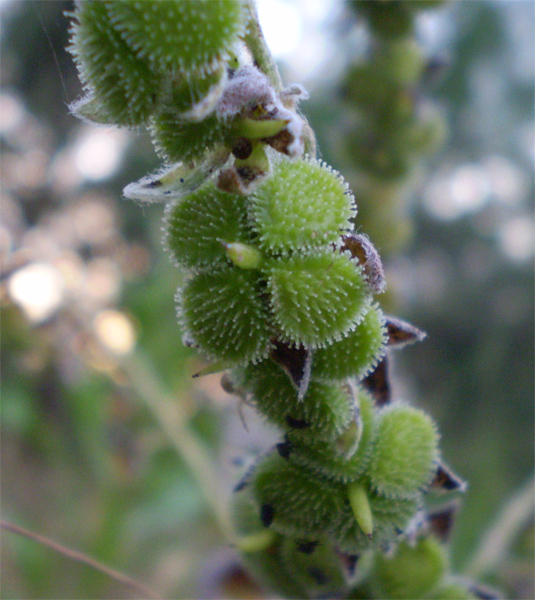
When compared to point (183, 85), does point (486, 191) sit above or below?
below

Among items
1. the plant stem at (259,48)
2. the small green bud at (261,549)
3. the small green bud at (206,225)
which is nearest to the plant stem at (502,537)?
the small green bud at (261,549)

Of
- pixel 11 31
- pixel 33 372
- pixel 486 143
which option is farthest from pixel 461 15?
pixel 33 372

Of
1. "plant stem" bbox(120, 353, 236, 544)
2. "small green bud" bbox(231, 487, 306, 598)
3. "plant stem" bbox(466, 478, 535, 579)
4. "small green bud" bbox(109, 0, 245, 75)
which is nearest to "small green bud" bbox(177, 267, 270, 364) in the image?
"small green bud" bbox(109, 0, 245, 75)

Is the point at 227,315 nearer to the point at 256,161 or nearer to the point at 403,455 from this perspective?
the point at 256,161

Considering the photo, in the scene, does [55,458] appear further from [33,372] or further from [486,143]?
[486,143]

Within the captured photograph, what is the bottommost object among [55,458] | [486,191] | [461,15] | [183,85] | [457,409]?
[457,409]

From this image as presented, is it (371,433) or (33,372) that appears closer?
(371,433)
